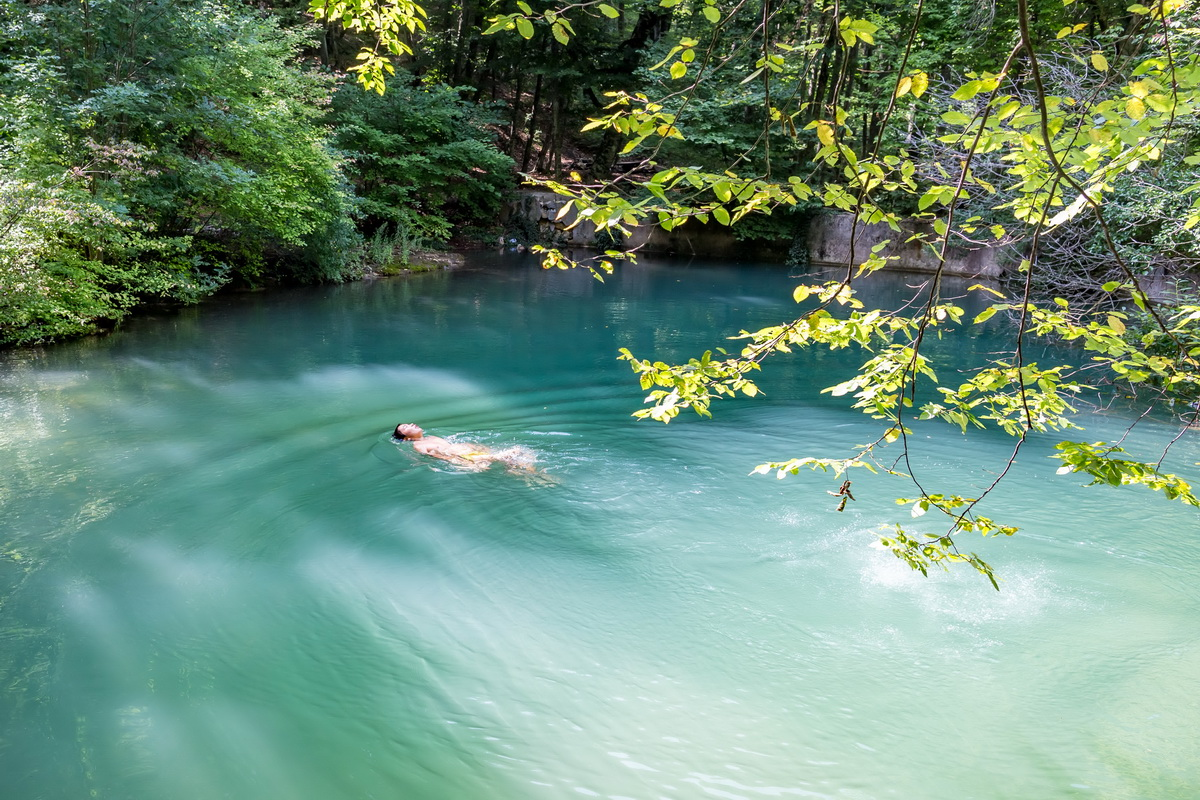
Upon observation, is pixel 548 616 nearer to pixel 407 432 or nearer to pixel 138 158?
pixel 407 432

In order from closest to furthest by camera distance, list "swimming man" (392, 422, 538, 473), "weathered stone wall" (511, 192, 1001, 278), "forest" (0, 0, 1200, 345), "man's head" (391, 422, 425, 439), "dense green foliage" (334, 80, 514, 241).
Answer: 1. "forest" (0, 0, 1200, 345)
2. "swimming man" (392, 422, 538, 473)
3. "man's head" (391, 422, 425, 439)
4. "dense green foliage" (334, 80, 514, 241)
5. "weathered stone wall" (511, 192, 1001, 278)

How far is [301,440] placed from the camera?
7.71m

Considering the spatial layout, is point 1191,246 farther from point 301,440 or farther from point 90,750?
point 90,750

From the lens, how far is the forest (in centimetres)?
214

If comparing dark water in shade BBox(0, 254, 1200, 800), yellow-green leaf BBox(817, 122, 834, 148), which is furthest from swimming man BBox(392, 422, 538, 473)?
yellow-green leaf BBox(817, 122, 834, 148)

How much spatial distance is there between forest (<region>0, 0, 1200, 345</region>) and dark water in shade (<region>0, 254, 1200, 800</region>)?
2616 millimetres

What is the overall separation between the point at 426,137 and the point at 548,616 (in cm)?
1893

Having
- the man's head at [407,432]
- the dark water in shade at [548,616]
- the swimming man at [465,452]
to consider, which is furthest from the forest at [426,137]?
the man's head at [407,432]

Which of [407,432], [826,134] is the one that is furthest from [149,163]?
[826,134]

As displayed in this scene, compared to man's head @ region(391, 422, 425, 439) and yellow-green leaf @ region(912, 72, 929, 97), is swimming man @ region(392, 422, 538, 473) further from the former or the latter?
yellow-green leaf @ region(912, 72, 929, 97)

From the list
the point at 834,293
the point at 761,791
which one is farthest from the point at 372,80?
the point at 761,791

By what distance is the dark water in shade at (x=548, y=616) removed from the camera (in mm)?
3795

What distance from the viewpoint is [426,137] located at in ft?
69.6

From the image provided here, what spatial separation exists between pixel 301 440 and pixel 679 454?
3846mm
